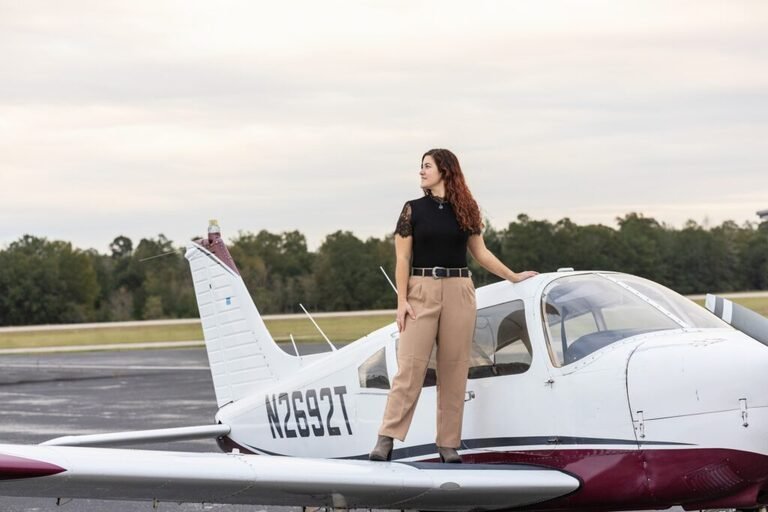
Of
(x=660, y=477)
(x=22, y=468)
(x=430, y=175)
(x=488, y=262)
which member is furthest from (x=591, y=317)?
(x=22, y=468)

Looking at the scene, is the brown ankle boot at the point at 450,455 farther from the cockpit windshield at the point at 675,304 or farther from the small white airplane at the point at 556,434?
the cockpit windshield at the point at 675,304

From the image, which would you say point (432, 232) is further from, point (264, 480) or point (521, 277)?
point (264, 480)

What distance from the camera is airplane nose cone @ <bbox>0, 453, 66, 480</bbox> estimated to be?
5.20 metres

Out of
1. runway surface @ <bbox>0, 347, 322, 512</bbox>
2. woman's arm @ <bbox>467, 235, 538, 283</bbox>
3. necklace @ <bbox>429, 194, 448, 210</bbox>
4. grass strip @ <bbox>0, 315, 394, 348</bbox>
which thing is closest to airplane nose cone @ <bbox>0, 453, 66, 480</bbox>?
necklace @ <bbox>429, 194, 448, 210</bbox>

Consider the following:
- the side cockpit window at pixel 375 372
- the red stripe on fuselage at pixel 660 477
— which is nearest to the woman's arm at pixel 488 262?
the side cockpit window at pixel 375 372

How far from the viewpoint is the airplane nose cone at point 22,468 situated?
520 centimetres

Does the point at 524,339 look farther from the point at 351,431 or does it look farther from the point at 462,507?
→ the point at 351,431

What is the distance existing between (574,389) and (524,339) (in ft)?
1.55

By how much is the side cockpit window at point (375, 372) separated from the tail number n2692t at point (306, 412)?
0.19m

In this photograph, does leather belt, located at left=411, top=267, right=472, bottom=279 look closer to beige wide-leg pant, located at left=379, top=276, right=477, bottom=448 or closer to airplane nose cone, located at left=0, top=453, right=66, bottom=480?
beige wide-leg pant, located at left=379, top=276, right=477, bottom=448

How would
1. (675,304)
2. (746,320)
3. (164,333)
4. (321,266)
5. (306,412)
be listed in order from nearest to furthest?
(746,320) < (675,304) < (306,412) < (164,333) < (321,266)

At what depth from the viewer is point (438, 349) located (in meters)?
6.73

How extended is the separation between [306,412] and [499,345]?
181 cm

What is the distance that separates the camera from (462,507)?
6574mm
